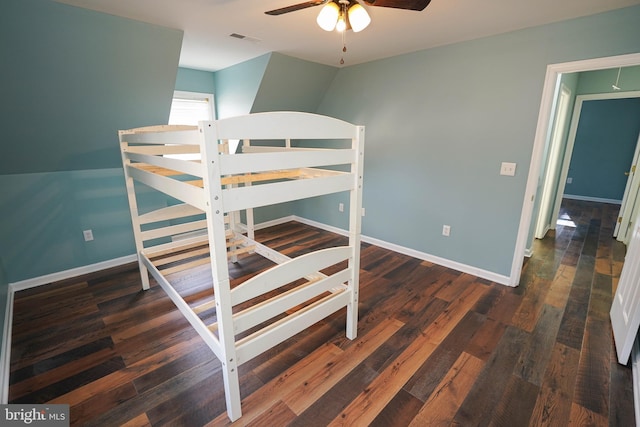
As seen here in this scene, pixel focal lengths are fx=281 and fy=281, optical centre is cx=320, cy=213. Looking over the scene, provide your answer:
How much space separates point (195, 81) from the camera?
371cm

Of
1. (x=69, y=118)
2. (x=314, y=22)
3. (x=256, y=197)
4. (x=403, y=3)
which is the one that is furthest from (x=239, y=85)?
(x=256, y=197)

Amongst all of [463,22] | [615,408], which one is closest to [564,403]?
[615,408]

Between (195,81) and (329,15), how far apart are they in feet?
9.35

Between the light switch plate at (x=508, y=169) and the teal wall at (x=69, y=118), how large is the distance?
312 centimetres

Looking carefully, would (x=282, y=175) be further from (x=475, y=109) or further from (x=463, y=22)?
(x=475, y=109)

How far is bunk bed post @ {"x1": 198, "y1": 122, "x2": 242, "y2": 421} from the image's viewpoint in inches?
44.3

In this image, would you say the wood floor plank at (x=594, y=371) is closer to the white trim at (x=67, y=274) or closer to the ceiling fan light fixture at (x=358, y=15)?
the ceiling fan light fixture at (x=358, y=15)

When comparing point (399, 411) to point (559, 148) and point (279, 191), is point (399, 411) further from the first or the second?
point (559, 148)

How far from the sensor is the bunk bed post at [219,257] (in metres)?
1.12

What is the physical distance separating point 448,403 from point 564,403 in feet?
2.09

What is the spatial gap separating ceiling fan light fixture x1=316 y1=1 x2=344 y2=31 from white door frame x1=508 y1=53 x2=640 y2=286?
1.93 meters

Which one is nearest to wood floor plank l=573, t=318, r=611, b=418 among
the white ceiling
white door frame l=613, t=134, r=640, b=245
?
the white ceiling

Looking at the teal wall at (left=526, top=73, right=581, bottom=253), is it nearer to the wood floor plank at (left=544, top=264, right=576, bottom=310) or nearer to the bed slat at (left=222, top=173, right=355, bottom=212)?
the wood floor plank at (left=544, top=264, right=576, bottom=310)

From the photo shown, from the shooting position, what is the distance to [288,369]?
1.80 meters
